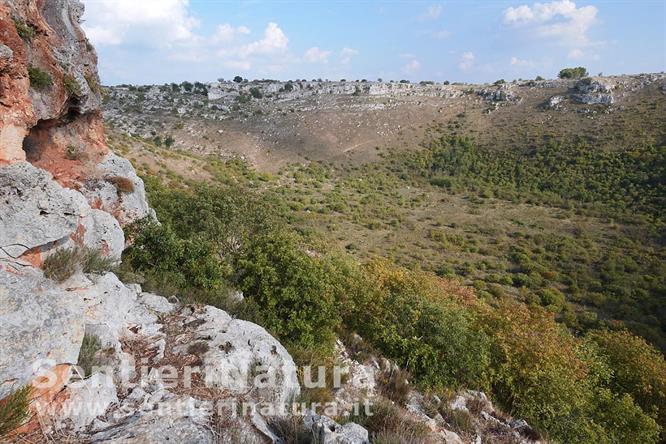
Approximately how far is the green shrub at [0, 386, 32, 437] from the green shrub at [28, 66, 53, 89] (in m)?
8.30

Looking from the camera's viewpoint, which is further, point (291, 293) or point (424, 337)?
point (424, 337)

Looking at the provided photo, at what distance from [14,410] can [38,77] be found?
28.1 ft

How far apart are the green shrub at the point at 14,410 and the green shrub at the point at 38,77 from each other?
8.30 metres

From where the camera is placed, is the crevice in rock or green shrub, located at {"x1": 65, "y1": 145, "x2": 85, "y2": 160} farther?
green shrub, located at {"x1": 65, "y1": 145, "x2": 85, "y2": 160}

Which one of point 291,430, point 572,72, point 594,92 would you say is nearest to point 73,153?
point 291,430

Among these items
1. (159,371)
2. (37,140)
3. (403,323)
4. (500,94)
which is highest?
(500,94)

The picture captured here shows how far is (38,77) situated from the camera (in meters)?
9.27

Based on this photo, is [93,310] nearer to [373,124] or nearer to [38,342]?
[38,342]

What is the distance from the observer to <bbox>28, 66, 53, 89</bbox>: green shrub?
30.1 feet

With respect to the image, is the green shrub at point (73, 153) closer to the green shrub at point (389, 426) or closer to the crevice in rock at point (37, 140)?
the crevice in rock at point (37, 140)

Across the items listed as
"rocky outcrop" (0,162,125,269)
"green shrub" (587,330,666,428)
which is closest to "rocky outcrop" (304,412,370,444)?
"rocky outcrop" (0,162,125,269)

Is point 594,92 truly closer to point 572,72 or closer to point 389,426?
point 572,72

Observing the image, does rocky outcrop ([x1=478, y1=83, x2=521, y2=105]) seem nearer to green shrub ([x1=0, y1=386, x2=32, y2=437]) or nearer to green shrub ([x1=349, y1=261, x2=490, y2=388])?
green shrub ([x1=349, y1=261, x2=490, y2=388])

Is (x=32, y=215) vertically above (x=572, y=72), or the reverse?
(x=572, y=72)
